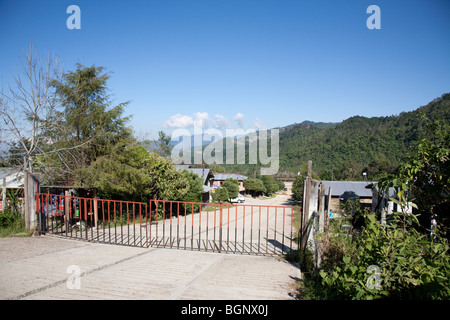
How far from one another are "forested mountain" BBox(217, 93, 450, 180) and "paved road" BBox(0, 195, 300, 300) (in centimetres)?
4634

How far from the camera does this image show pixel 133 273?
193 inches

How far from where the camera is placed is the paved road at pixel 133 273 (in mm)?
4047

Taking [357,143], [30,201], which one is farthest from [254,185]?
[30,201]

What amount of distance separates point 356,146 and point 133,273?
77436mm

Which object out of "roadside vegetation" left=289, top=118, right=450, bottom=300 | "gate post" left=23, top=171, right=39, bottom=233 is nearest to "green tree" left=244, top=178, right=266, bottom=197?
"gate post" left=23, top=171, right=39, bottom=233

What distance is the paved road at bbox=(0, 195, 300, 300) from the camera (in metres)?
4.05

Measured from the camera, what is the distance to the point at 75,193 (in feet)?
41.2

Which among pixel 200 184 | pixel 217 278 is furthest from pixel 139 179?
pixel 200 184

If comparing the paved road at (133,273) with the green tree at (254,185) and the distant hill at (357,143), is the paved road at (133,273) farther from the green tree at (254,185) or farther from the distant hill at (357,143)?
the distant hill at (357,143)

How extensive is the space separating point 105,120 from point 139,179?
3272 mm

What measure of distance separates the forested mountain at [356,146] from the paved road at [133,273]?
4634 centimetres

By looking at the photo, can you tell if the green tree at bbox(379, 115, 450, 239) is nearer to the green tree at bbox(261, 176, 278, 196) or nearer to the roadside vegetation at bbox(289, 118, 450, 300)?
the roadside vegetation at bbox(289, 118, 450, 300)
